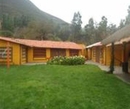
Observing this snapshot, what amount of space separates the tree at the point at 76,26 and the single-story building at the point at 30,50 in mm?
23226

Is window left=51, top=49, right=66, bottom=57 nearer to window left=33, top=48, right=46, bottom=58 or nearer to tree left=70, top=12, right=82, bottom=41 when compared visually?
window left=33, top=48, right=46, bottom=58

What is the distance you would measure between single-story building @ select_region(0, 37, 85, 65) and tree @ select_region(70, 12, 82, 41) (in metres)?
23.2

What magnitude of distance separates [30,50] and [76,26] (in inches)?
1364

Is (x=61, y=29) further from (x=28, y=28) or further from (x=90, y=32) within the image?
(x=28, y=28)

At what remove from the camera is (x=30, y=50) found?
37.6 meters

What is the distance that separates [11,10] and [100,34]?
37.5 meters

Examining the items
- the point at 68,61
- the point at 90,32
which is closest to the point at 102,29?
the point at 90,32

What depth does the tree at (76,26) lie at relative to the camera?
69.4 m

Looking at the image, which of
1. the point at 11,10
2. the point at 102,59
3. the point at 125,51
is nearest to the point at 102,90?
the point at 125,51

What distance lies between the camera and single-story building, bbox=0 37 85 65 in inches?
1207

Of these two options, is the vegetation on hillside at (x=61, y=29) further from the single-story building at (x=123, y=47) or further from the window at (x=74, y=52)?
the single-story building at (x=123, y=47)

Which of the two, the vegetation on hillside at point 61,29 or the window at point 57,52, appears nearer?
the window at point 57,52

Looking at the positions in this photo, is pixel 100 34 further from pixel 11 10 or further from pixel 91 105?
pixel 91 105

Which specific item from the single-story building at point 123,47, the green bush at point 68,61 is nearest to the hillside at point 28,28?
the green bush at point 68,61
